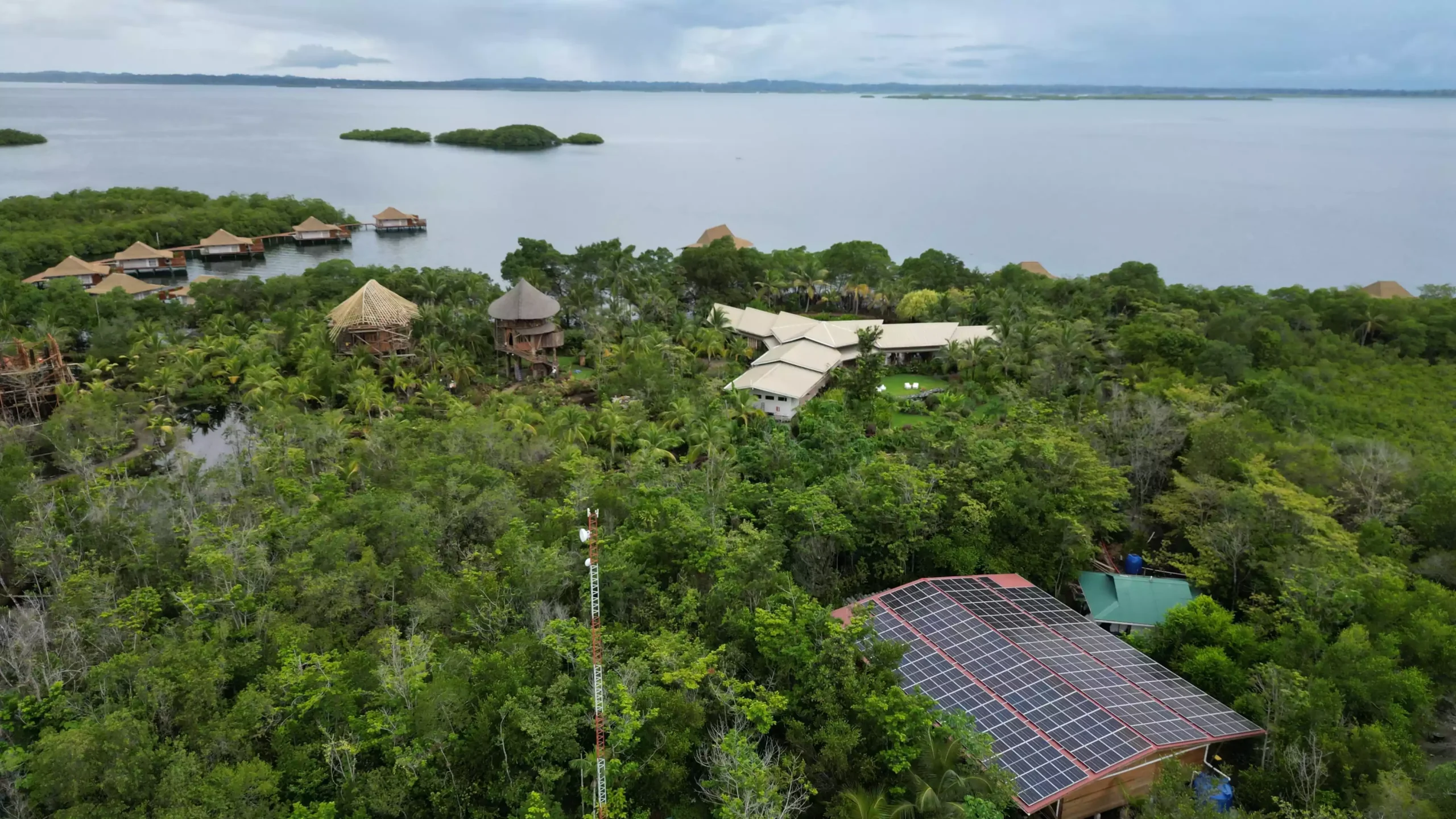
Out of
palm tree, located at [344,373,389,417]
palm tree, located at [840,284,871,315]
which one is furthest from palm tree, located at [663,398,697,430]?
palm tree, located at [840,284,871,315]

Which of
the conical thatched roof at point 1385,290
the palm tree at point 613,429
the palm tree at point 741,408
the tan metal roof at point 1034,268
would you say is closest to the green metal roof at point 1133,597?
the palm tree at point 741,408

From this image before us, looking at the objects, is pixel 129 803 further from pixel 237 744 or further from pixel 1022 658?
pixel 1022 658

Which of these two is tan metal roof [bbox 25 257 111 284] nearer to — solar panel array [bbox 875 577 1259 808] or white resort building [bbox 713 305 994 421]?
white resort building [bbox 713 305 994 421]

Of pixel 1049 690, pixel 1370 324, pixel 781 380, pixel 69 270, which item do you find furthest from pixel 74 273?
pixel 1370 324

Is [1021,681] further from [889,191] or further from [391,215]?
[889,191]

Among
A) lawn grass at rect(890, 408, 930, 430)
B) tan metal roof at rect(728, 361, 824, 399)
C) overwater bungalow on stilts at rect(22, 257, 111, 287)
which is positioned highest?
overwater bungalow on stilts at rect(22, 257, 111, 287)

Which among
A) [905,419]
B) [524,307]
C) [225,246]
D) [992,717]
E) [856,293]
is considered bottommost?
[992,717]
